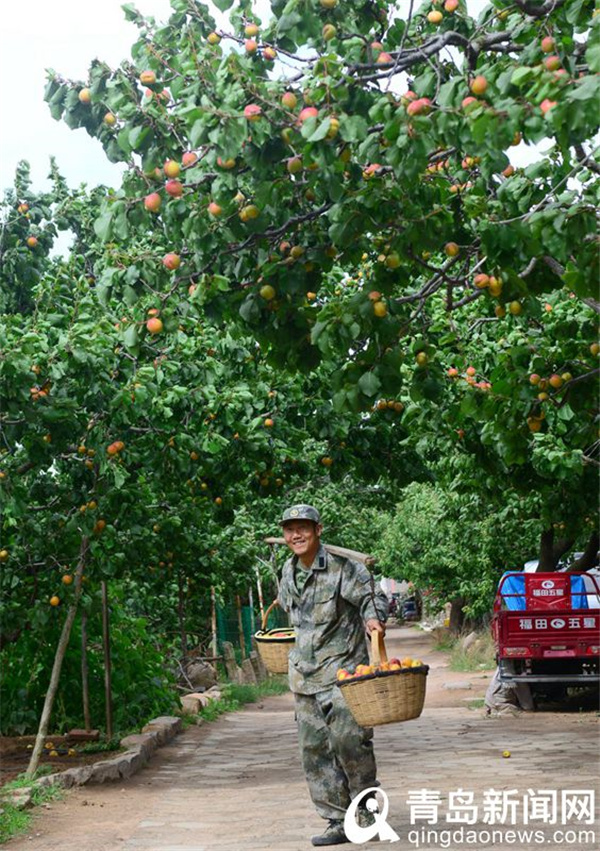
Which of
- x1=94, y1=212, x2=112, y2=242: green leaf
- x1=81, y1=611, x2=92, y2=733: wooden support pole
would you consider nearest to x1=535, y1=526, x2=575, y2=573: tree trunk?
x1=81, y1=611, x2=92, y2=733: wooden support pole

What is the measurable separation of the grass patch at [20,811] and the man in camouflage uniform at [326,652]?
2251 millimetres

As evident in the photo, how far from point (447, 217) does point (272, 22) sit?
1.31m

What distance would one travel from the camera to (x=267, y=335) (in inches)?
282

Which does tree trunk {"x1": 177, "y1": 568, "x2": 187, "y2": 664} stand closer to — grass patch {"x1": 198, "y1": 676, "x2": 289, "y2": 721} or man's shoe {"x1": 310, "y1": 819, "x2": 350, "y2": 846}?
grass patch {"x1": 198, "y1": 676, "x2": 289, "y2": 721}

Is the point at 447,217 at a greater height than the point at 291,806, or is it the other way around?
the point at 447,217

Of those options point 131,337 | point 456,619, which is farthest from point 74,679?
point 456,619

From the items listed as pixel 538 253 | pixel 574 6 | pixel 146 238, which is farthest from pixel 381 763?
pixel 574 6

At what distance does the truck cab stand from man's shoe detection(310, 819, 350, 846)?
963 cm

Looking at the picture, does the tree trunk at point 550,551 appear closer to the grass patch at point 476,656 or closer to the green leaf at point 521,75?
the grass patch at point 476,656

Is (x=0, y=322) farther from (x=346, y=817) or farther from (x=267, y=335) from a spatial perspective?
(x=346, y=817)

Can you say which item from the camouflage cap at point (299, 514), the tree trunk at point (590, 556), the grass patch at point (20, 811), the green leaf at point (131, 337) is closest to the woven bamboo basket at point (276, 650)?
the camouflage cap at point (299, 514)

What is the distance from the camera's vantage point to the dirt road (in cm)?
762

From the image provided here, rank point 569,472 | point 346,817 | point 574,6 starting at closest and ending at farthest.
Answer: point 574,6
point 346,817
point 569,472

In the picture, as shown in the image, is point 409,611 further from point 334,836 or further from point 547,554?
point 334,836
